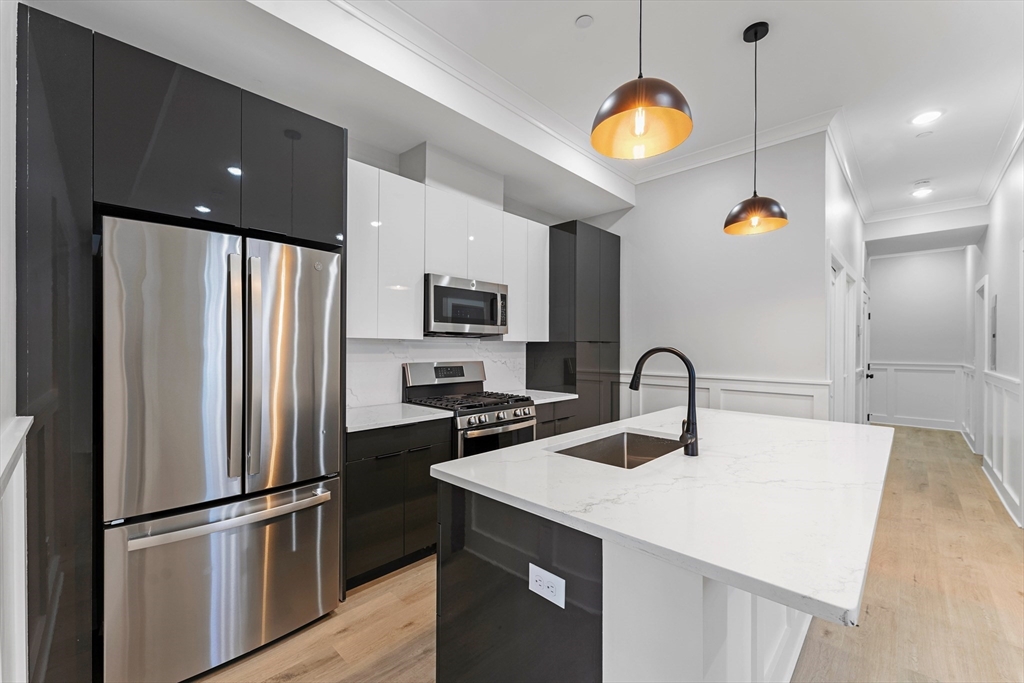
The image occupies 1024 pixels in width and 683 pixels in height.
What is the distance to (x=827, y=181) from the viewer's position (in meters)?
3.30

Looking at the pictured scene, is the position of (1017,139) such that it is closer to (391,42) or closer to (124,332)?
(391,42)

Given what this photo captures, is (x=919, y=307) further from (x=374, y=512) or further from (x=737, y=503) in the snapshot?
(x=374, y=512)

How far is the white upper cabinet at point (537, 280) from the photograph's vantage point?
12.4 ft

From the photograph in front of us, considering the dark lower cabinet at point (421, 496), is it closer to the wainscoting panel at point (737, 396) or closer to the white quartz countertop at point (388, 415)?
the white quartz countertop at point (388, 415)

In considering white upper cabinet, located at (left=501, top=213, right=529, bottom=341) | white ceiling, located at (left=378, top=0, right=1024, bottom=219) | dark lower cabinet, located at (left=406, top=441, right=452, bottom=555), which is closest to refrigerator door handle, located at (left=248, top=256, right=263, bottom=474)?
dark lower cabinet, located at (left=406, top=441, right=452, bottom=555)

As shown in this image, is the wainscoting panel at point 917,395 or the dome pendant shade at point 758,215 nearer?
the dome pendant shade at point 758,215

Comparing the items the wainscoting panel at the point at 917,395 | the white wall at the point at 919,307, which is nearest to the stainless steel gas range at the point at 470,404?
the wainscoting panel at the point at 917,395

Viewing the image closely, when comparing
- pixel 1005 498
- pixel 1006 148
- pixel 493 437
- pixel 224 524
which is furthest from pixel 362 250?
pixel 1005 498

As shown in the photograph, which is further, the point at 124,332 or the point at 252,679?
the point at 252,679

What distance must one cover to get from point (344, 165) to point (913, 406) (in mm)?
8519

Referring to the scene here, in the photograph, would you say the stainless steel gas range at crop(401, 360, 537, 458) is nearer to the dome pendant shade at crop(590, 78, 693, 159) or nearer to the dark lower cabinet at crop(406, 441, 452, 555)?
the dark lower cabinet at crop(406, 441, 452, 555)

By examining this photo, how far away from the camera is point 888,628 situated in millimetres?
2047

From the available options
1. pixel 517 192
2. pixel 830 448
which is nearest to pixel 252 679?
pixel 830 448

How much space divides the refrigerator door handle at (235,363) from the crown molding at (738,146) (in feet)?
11.5
